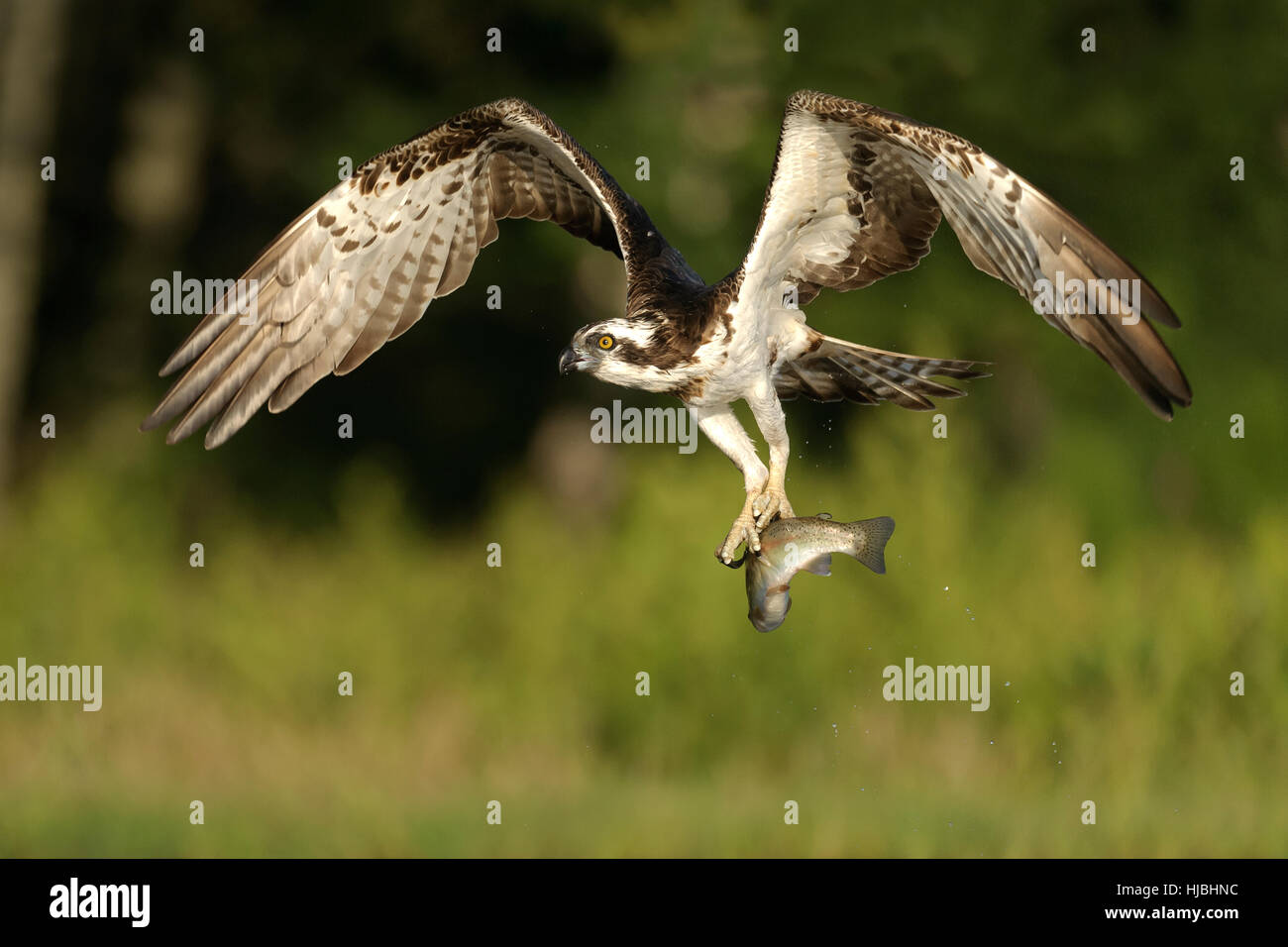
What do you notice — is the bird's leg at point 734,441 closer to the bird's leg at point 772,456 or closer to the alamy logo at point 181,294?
the bird's leg at point 772,456

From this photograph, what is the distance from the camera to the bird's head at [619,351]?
26.1ft

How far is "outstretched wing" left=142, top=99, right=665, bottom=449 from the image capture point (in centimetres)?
850

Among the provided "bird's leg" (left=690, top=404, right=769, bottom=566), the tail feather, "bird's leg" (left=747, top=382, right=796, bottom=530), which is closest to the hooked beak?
"bird's leg" (left=690, top=404, right=769, bottom=566)

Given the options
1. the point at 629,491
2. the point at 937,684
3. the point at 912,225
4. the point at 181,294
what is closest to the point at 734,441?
the point at 912,225

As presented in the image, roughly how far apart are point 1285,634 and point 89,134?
14.5 m

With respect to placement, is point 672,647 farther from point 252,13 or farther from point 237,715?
point 252,13

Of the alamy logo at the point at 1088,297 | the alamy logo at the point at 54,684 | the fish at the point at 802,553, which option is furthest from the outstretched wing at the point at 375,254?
the alamy logo at the point at 54,684

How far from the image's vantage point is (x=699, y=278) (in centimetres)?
878

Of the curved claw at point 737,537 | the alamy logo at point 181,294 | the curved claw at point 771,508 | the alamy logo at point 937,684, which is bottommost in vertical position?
the alamy logo at point 937,684

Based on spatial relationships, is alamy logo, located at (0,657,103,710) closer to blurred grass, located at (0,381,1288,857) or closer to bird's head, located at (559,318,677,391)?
blurred grass, located at (0,381,1288,857)

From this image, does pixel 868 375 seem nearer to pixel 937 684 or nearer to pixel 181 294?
pixel 937 684

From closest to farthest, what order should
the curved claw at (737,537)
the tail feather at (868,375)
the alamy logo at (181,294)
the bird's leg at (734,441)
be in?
the curved claw at (737,537) → the bird's leg at (734,441) → the tail feather at (868,375) → the alamy logo at (181,294)

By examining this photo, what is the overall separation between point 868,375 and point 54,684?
26.8 ft

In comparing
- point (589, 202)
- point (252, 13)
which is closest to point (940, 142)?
point (589, 202)
